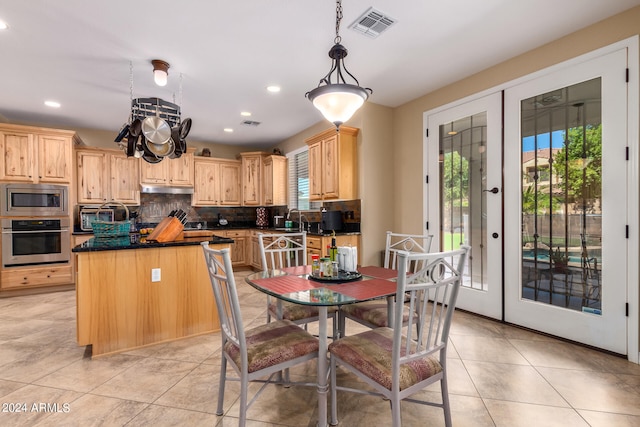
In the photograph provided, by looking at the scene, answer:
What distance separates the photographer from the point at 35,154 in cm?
458

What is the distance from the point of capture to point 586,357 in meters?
2.49

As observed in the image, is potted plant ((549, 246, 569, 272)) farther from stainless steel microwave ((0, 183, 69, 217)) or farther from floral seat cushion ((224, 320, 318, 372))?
stainless steel microwave ((0, 183, 69, 217))

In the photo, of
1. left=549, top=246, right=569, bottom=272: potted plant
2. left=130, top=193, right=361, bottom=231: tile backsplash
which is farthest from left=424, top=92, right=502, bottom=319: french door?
left=130, top=193, right=361, bottom=231: tile backsplash

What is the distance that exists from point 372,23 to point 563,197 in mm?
2303

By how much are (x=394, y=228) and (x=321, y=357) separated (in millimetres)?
3063

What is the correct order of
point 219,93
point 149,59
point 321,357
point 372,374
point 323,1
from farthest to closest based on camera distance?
point 219,93 → point 149,59 → point 323,1 → point 321,357 → point 372,374

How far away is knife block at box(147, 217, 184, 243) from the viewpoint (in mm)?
2916

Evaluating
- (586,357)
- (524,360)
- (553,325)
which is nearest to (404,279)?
(524,360)

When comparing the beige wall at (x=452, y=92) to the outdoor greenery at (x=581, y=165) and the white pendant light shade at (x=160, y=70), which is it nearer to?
the outdoor greenery at (x=581, y=165)

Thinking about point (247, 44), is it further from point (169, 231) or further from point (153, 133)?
point (169, 231)

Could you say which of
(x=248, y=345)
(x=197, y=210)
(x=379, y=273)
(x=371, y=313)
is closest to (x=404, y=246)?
(x=379, y=273)

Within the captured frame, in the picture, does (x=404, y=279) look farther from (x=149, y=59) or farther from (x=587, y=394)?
(x=149, y=59)

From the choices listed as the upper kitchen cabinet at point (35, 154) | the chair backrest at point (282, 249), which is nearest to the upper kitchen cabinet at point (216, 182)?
the chair backrest at point (282, 249)

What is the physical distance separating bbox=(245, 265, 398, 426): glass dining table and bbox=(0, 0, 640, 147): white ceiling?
6.56ft
